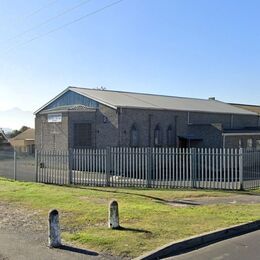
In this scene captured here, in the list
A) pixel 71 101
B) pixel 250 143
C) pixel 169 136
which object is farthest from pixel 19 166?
pixel 250 143

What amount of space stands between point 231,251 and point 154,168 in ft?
40.8

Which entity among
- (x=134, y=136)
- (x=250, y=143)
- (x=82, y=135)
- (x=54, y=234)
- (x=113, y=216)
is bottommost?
(x=54, y=234)

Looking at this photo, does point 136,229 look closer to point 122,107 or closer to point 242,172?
point 242,172

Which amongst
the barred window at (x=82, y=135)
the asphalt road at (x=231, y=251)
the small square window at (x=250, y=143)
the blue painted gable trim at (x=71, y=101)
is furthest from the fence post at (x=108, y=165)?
the small square window at (x=250, y=143)

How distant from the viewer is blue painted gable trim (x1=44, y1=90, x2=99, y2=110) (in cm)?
3353

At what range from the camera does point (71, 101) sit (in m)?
35.5

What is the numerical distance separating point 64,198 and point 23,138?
5732 cm

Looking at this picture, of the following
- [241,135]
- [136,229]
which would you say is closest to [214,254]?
[136,229]

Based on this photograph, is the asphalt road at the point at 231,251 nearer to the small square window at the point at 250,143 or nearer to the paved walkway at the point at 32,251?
the paved walkway at the point at 32,251

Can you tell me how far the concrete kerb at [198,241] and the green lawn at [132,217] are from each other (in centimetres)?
23

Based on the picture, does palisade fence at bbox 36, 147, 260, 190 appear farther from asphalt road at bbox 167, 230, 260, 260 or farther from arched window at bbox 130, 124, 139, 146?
arched window at bbox 130, 124, 139, 146

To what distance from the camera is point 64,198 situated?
48.5ft

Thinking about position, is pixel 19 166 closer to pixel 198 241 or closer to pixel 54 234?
pixel 54 234

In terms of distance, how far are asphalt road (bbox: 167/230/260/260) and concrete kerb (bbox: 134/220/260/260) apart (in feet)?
0.65
